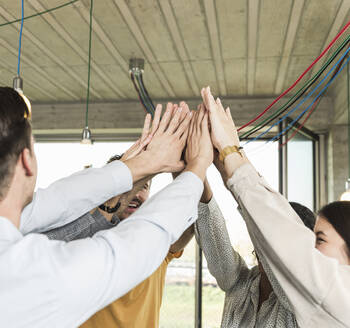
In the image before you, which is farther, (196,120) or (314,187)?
(314,187)

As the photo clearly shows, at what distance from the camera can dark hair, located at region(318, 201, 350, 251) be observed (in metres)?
1.03

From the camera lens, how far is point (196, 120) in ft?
3.72

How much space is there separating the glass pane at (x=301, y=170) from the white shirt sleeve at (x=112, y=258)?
2875 mm

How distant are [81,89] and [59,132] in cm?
97

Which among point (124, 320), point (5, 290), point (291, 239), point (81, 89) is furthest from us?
point (81, 89)

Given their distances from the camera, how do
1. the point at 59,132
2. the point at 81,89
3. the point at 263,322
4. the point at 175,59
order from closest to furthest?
the point at 263,322 < the point at 175,59 < the point at 81,89 < the point at 59,132

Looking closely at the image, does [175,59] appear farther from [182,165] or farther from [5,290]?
[5,290]

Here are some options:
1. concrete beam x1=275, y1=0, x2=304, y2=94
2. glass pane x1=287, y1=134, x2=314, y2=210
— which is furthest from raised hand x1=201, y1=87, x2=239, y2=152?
glass pane x1=287, y1=134, x2=314, y2=210

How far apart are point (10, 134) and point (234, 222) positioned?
397cm

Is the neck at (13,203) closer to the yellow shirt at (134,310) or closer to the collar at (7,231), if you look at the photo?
the collar at (7,231)

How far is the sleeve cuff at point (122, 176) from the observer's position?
1073 millimetres

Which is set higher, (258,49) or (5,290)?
(258,49)

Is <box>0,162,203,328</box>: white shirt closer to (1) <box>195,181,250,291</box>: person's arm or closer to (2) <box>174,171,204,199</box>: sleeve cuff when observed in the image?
(2) <box>174,171,204,199</box>: sleeve cuff

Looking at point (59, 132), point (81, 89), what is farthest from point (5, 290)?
point (59, 132)
